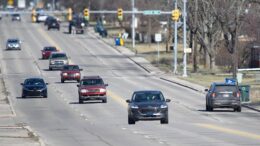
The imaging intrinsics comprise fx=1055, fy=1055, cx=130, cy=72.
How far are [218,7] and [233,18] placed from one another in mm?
Result: 2871

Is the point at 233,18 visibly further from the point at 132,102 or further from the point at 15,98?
the point at 132,102

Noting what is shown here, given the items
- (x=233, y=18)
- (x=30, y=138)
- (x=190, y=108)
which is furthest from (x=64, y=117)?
(x=233, y=18)

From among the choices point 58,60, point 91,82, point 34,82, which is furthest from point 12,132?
point 58,60

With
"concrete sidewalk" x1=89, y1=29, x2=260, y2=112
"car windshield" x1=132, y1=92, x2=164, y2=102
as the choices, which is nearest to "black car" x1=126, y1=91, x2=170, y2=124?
"car windshield" x1=132, y1=92, x2=164, y2=102

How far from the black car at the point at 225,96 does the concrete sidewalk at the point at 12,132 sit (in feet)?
34.1

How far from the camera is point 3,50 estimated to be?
123812 mm

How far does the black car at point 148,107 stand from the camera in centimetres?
4481

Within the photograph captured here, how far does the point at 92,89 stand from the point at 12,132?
21.0 metres

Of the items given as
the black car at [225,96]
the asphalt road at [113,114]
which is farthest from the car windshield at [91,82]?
the black car at [225,96]

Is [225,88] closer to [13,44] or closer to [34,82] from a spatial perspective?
[34,82]

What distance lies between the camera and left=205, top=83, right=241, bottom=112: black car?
5412 cm

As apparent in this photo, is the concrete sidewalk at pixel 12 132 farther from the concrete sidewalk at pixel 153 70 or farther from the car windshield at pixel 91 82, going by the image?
the concrete sidewalk at pixel 153 70

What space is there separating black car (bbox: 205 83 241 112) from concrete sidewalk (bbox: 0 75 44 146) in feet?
34.1

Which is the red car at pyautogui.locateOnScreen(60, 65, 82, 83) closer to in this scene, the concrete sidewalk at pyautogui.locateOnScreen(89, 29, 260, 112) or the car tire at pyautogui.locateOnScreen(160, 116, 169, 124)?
the concrete sidewalk at pyautogui.locateOnScreen(89, 29, 260, 112)
